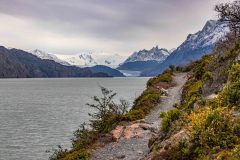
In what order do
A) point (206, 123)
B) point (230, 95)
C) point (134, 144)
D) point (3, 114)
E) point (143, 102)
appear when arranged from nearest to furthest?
point (206, 123)
point (230, 95)
point (134, 144)
point (143, 102)
point (3, 114)

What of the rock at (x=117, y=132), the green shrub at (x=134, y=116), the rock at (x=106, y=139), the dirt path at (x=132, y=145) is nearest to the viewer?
Answer: the dirt path at (x=132, y=145)

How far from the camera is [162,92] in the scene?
57531 mm

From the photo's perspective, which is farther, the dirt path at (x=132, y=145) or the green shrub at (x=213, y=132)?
the dirt path at (x=132, y=145)

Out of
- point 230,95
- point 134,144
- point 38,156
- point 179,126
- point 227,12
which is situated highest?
point 227,12

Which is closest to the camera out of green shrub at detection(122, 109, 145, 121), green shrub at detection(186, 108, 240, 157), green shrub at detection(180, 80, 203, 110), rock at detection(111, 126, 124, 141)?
green shrub at detection(186, 108, 240, 157)

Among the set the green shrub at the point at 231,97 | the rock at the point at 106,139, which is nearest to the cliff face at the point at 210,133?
the green shrub at the point at 231,97

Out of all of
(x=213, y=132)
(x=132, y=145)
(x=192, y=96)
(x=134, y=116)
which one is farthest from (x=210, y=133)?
(x=134, y=116)

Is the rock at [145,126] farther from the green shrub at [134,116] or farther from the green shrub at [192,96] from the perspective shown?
the green shrub at [134,116]

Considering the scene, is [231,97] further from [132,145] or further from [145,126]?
[145,126]

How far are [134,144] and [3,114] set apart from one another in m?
78.8

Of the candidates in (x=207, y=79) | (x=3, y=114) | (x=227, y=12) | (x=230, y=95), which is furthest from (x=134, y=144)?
(x=3, y=114)

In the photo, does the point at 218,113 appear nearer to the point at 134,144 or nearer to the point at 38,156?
the point at 134,144

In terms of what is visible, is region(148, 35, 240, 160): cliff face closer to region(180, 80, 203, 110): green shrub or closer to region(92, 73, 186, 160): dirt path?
region(180, 80, 203, 110): green shrub

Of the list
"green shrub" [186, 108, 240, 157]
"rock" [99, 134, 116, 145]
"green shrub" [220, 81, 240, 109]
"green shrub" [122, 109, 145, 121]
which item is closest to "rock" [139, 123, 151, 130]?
"rock" [99, 134, 116, 145]
